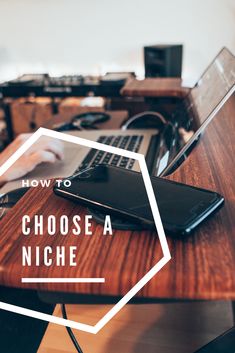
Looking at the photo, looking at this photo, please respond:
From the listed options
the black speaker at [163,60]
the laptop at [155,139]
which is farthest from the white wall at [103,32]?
the laptop at [155,139]

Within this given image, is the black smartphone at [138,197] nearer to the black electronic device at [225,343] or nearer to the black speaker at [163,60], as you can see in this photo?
the black electronic device at [225,343]

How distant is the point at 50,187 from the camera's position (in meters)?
0.45

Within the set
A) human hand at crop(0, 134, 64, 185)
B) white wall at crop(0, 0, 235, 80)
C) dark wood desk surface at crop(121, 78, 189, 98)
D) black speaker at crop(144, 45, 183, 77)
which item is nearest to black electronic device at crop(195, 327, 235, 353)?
human hand at crop(0, 134, 64, 185)

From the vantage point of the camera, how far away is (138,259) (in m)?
0.32

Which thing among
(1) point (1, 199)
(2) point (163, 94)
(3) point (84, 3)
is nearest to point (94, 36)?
(3) point (84, 3)

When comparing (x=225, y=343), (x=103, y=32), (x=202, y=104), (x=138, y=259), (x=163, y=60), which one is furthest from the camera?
(x=103, y=32)

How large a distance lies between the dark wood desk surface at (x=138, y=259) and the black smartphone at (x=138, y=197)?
1 cm

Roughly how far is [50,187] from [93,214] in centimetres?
9

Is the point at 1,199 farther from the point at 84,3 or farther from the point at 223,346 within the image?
the point at 84,3

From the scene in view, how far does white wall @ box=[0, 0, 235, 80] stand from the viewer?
2.80m

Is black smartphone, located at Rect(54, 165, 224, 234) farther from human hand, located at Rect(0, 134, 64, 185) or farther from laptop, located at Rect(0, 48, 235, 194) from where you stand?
human hand, located at Rect(0, 134, 64, 185)

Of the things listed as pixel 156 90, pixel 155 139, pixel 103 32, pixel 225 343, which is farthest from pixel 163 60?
pixel 225 343

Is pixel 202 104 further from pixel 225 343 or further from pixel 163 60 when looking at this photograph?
pixel 163 60

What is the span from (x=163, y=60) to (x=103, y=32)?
0.69 metres
